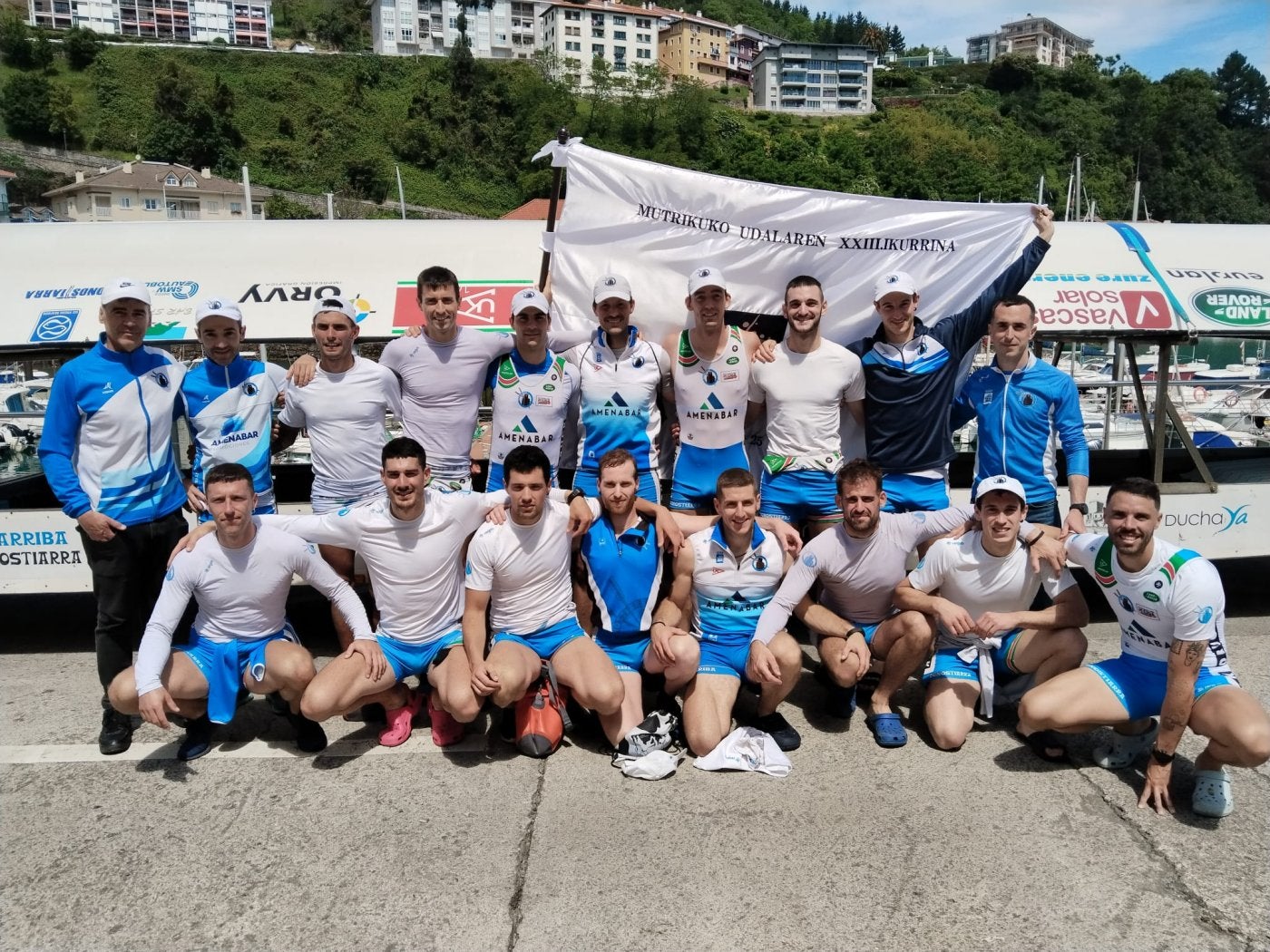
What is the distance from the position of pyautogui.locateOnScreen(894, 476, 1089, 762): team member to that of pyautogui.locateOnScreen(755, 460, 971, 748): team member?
0.14m

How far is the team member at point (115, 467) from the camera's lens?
4383 millimetres

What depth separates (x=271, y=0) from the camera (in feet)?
439

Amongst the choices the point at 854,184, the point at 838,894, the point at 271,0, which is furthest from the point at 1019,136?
the point at 838,894

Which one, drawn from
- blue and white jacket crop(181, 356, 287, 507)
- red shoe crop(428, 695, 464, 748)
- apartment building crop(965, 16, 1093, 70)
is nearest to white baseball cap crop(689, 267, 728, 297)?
blue and white jacket crop(181, 356, 287, 507)

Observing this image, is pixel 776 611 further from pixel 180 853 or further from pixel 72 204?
pixel 72 204

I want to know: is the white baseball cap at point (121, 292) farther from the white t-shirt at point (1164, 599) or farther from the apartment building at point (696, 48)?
the apartment building at point (696, 48)

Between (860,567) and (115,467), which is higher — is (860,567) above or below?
below

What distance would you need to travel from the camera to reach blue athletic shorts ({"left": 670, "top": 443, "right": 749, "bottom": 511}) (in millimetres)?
5051

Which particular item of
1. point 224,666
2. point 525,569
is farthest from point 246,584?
point 525,569

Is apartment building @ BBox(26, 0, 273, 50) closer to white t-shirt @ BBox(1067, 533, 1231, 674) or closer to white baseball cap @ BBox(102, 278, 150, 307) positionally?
white baseball cap @ BBox(102, 278, 150, 307)

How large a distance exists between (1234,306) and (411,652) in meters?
6.40

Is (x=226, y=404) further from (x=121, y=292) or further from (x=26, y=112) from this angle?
(x=26, y=112)

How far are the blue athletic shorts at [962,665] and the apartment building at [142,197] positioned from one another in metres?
66.2

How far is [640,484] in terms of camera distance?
5.01m
